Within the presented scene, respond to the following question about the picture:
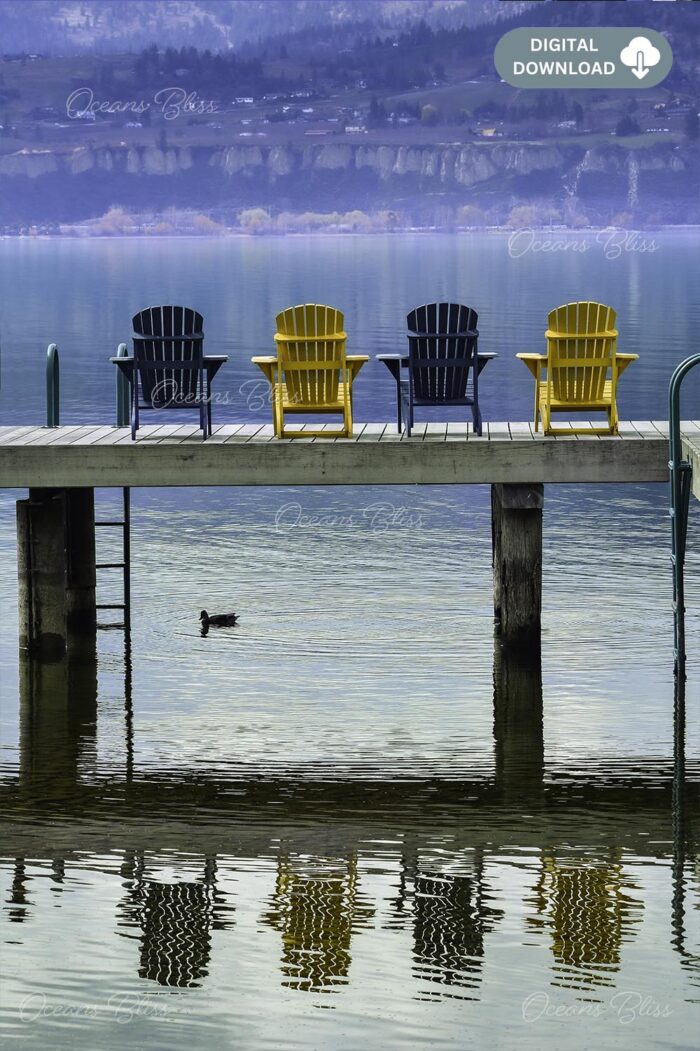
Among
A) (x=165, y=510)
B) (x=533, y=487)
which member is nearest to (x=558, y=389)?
(x=533, y=487)

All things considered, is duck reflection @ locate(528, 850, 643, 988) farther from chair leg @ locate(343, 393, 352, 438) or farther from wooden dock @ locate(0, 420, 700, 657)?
chair leg @ locate(343, 393, 352, 438)

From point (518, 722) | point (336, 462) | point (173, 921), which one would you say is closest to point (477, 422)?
point (336, 462)

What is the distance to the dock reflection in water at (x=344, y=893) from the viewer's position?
27.8 feet

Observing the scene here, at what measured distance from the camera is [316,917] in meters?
9.36

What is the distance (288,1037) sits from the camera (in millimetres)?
8094

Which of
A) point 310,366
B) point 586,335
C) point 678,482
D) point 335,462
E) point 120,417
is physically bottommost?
point 678,482

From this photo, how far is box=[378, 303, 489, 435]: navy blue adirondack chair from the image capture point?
1394cm

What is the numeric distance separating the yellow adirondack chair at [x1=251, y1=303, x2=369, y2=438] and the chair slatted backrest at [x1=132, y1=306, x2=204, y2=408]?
1.82 feet

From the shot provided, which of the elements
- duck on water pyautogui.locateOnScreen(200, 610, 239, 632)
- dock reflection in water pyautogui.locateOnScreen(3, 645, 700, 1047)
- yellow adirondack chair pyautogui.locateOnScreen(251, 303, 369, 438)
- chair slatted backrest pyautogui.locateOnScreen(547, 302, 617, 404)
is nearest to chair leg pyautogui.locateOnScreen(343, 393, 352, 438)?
yellow adirondack chair pyautogui.locateOnScreen(251, 303, 369, 438)

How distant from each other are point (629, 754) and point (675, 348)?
48777 mm

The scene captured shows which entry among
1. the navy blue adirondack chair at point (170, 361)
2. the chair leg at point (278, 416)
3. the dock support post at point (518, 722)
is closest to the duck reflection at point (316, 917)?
the dock support post at point (518, 722)

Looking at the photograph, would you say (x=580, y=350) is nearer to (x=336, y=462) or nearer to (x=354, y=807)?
(x=336, y=462)

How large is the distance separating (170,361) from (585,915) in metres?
6.35

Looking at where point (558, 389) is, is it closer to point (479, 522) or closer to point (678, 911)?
point (678, 911)
